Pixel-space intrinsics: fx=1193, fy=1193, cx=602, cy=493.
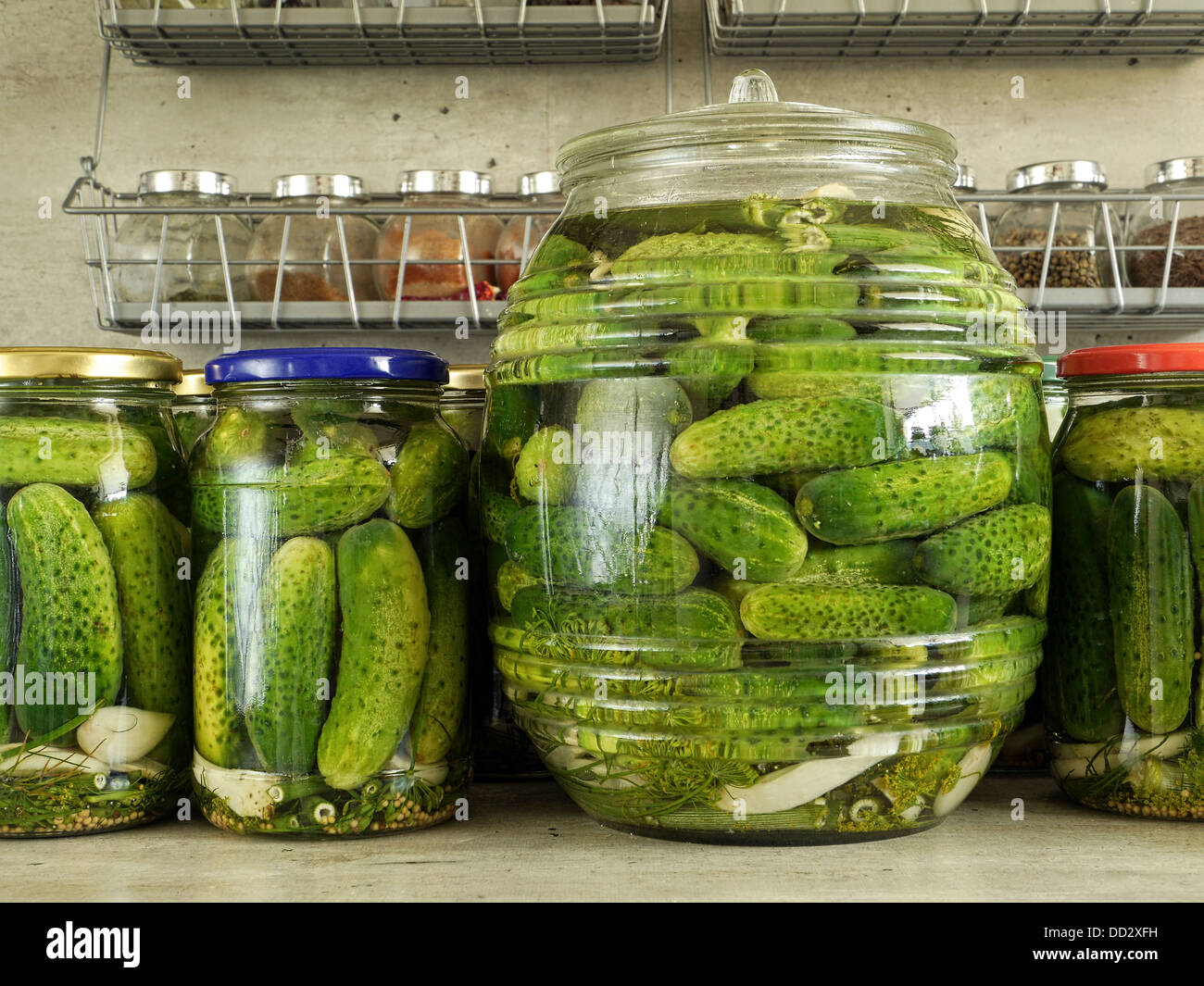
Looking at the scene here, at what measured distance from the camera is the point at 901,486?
54cm

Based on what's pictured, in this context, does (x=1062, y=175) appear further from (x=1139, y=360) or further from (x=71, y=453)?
(x=71, y=453)

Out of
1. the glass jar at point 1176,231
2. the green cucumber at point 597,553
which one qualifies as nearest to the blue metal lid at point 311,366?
the green cucumber at point 597,553

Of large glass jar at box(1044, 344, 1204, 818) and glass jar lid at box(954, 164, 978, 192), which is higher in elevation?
glass jar lid at box(954, 164, 978, 192)

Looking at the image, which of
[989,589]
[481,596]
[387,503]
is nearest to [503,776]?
[481,596]

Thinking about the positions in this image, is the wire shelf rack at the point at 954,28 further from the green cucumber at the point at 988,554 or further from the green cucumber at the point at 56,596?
the green cucumber at the point at 56,596

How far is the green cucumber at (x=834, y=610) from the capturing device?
53cm

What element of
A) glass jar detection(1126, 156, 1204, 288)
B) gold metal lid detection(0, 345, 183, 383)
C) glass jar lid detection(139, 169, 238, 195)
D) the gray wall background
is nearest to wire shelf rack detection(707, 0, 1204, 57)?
the gray wall background

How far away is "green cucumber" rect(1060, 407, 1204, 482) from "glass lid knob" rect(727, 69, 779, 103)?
25cm

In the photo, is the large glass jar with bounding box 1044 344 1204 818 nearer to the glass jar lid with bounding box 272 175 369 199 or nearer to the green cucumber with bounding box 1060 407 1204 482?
the green cucumber with bounding box 1060 407 1204 482

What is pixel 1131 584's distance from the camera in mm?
621

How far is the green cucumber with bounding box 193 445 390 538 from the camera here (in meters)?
0.59

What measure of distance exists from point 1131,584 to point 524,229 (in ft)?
2.19

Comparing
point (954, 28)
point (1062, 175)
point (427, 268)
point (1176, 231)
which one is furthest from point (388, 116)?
point (1176, 231)

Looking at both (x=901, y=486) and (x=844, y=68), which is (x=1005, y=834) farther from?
(x=844, y=68)
